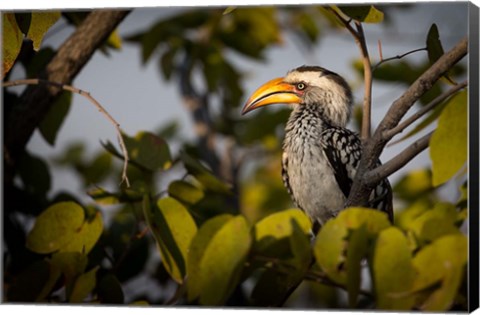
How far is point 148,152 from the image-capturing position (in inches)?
109

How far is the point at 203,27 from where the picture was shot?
367 centimetres

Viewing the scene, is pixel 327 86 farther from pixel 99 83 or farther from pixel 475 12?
pixel 99 83

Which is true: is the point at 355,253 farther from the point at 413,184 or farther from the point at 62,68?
the point at 62,68

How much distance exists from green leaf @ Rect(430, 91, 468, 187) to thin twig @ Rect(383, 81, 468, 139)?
0.14 feet

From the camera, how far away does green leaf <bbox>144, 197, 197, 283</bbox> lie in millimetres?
2305

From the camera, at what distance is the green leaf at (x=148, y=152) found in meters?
2.76

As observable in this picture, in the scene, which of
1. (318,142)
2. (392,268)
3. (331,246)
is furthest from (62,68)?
(392,268)

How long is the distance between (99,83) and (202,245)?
53.7 inches

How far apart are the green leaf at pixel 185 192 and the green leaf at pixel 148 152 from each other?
99 mm

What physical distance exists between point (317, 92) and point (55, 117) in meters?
0.93

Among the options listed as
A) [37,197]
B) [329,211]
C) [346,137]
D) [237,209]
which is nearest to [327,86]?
[346,137]

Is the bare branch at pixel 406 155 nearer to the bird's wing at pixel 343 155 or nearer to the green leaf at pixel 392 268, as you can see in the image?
the green leaf at pixel 392 268

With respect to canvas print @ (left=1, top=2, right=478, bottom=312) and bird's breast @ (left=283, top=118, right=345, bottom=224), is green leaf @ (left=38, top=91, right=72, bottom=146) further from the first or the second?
bird's breast @ (left=283, top=118, right=345, bottom=224)

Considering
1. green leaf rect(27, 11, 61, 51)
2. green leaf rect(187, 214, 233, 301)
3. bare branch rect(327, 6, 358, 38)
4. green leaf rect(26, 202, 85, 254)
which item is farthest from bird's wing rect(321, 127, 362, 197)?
green leaf rect(27, 11, 61, 51)
